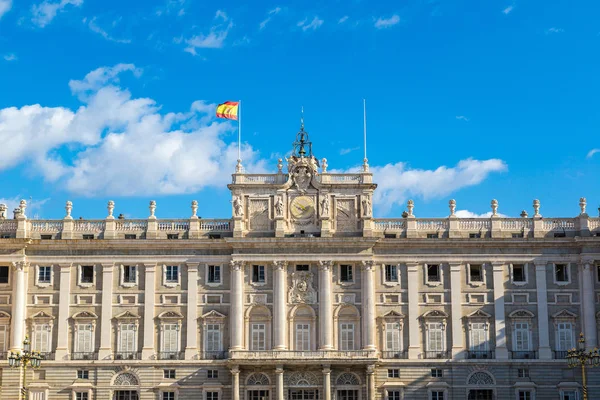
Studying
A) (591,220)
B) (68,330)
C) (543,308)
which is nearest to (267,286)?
(68,330)

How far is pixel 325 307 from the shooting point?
71312 millimetres

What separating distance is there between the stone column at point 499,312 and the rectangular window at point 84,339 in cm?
2936

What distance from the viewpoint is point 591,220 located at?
73.4 m

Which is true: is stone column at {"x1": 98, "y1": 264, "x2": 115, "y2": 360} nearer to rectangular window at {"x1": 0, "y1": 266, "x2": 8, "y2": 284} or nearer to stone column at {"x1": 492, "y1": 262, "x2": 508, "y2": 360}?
rectangular window at {"x1": 0, "y1": 266, "x2": 8, "y2": 284}

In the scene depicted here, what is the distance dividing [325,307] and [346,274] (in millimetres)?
2998

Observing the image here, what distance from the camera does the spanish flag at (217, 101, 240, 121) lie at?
74438 mm

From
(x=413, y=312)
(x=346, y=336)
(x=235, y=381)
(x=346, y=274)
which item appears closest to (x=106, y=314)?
(x=235, y=381)

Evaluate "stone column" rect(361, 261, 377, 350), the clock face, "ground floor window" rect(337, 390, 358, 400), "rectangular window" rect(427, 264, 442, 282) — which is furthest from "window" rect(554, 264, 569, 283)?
the clock face

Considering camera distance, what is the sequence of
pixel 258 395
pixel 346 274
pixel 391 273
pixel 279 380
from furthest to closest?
pixel 391 273, pixel 346 274, pixel 258 395, pixel 279 380

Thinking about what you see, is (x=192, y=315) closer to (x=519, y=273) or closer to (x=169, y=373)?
(x=169, y=373)

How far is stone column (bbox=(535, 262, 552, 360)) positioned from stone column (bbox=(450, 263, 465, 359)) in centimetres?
559

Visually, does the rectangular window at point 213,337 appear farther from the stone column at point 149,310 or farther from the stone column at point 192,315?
the stone column at point 149,310

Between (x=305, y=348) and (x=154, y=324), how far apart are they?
11.1 metres

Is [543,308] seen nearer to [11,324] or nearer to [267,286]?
[267,286]
